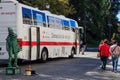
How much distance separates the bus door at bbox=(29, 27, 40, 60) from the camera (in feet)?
79.5

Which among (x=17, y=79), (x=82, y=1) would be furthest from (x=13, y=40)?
(x=82, y=1)

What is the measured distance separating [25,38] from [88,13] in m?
44.5

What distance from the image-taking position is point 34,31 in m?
24.7

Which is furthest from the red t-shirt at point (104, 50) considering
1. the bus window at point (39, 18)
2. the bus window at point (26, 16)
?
the bus window at point (39, 18)

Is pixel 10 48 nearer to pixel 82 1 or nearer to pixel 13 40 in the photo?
pixel 13 40

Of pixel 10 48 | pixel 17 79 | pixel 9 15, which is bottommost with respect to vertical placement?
pixel 17 79

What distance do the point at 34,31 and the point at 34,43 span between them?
Answer: 73 cm

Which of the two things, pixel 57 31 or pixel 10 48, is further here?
pixel 57 31

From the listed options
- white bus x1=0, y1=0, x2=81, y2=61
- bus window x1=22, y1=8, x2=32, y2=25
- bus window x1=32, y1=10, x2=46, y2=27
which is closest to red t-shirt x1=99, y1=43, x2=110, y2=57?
white bus x1=0, y1=0, x2=81, y2=61

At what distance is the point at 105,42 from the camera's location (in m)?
22.2

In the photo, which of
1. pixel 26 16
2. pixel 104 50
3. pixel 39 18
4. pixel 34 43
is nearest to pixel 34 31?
pixel 34 43

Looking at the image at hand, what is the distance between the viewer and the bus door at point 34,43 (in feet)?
79.5

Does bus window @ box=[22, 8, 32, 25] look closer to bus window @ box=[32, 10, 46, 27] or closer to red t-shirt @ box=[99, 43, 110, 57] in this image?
bus window @ box=[32, 10, 46, 27]

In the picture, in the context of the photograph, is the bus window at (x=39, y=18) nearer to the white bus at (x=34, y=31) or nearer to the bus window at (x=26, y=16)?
the white bus at (x=34, y=31)
